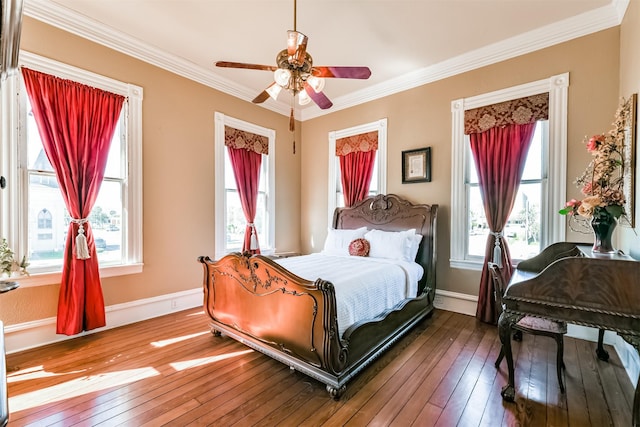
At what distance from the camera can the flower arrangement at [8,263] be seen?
242cm

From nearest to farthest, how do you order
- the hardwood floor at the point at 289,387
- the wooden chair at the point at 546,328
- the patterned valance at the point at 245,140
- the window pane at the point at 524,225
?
the hardwood floor at the point at 289,387
the wooden chair at the point at 546,328
the window pane at the point at 524,225
the patterned valance at the point at 245,140

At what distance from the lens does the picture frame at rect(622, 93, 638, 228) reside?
2.18 metres

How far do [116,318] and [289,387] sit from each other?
7.55ft

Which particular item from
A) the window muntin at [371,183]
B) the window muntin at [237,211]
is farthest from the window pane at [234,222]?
the window muntin at [371,183]

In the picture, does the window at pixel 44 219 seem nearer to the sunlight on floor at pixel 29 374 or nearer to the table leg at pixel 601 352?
the sunlight on floor at pixel 29 374

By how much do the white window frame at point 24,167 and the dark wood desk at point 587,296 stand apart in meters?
3.71

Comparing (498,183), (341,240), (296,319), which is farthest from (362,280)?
(498,183)

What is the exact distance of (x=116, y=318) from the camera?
313 centimetres

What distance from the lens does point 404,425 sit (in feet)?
5.61

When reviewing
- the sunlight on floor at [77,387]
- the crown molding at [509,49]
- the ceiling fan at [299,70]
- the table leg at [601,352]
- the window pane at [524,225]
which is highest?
the crown molding at [509,49]

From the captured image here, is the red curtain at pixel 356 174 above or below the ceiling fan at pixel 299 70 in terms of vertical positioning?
below

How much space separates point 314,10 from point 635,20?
2668 millimetres

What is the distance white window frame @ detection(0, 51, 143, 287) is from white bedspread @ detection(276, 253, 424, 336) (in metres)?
1.83

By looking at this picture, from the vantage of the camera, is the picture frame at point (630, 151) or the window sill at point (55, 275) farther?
the window sill at point (55, 275)
